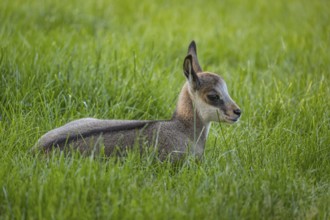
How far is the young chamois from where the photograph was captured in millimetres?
5234

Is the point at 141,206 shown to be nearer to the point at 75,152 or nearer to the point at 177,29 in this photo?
the point at 75,152

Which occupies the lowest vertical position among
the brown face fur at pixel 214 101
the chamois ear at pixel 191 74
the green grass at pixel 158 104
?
the green grass at pixel 158 104

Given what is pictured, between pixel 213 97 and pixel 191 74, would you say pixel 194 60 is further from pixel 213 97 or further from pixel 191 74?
pixel 213 97

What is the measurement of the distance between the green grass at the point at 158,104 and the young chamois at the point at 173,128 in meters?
0.16

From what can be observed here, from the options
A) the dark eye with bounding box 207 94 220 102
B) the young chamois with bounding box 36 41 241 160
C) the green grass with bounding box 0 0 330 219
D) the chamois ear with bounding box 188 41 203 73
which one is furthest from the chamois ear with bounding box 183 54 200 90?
the green grass with bounding box 0 0 330 219

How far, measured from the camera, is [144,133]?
18.1ft

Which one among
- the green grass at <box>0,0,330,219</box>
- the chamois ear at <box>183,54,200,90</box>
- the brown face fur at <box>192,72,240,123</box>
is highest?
the chamois ear at <box>183,54,200,90</box>

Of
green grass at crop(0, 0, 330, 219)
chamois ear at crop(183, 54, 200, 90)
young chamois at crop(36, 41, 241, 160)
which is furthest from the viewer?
chamois ear at crop(183, 54, 200, 90)

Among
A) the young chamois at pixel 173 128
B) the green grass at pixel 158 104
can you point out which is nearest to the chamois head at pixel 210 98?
the young chamois at pixel 173 128

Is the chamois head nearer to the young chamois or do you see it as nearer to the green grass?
the young chamois

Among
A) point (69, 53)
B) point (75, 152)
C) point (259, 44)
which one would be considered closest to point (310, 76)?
point (259, 44)

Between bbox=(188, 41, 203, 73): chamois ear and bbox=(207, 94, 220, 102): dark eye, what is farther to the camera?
bbox=(188, 41, 203, 73): chamois ear

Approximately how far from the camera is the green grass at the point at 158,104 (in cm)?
456

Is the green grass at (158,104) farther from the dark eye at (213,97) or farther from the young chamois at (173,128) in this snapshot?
the dark eye at (213,97)
